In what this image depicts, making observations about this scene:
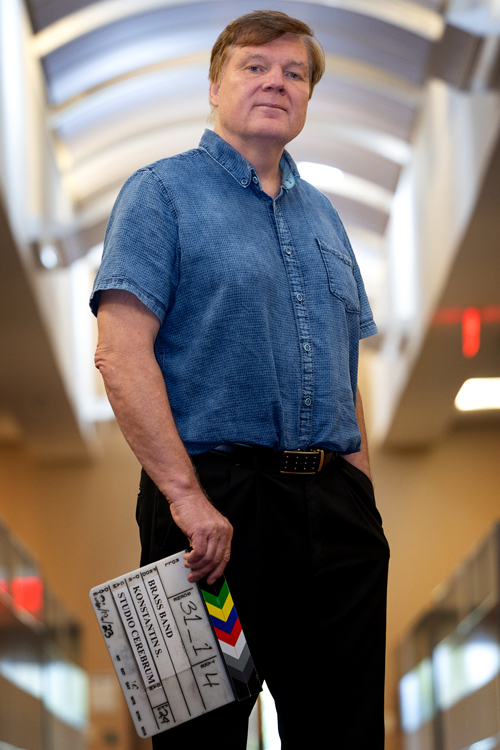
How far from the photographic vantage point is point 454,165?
6566 mm

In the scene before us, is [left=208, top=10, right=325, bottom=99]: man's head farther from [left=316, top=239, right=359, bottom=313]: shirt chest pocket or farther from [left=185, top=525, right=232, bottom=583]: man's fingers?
[left=185, top=525, right=232, bottom=583]: man's fingers

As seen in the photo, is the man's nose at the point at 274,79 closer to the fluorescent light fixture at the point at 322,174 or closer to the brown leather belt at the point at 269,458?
the brown leather belt at the point at 269,458

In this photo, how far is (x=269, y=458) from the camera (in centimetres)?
170

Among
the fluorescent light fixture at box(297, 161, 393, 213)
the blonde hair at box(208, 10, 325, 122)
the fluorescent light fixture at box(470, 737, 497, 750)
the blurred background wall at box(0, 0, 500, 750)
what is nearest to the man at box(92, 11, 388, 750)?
the blonde hair at box(208, 10, 325, 122)

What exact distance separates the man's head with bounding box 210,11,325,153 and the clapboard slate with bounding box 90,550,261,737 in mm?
837

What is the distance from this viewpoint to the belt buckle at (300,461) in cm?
171

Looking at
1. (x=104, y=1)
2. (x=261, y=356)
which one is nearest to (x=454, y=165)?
(x=104, y=1)

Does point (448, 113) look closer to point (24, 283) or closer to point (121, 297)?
point (24, 283)

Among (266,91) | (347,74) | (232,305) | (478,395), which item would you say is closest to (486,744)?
(232,305)

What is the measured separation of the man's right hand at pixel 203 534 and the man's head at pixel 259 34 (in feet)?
2.96

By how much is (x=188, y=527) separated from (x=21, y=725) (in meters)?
5.18

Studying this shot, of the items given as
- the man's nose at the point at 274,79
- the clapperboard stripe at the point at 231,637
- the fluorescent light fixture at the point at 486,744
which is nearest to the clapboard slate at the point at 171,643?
the clapperboard stripe at the point at 231,637

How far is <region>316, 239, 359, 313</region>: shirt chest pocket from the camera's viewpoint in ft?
6.16

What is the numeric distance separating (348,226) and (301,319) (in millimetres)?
9445
